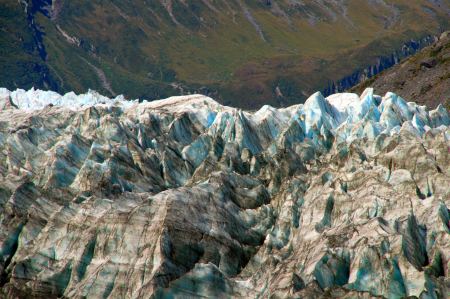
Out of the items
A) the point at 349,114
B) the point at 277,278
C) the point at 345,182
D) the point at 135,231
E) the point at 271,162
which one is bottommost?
the point at 277,278

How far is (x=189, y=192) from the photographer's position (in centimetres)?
7644

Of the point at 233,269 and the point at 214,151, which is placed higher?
the point at 214,151

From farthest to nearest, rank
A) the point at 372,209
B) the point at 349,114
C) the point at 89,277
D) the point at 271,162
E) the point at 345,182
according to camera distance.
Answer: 1. the point at 349,114
2. the point at 271,162
3. the point at 345,182
4. the point at 372,209
5. the point at 89,277

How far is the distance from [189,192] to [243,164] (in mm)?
24417

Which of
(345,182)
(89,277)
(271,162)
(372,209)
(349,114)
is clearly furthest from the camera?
(349,114)

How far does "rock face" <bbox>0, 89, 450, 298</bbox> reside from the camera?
62.8m

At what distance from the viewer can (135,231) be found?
7125cm

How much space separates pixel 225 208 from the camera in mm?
77125

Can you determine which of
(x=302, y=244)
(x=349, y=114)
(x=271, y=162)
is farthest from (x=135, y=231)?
(x=349, y=114)

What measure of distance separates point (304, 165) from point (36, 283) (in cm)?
3967

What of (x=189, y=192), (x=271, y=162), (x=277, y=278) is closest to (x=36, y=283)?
(x=189, y=192)

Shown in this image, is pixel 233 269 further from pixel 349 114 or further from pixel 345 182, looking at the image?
pixel 349 114

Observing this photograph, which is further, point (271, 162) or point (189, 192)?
point (271, 162)

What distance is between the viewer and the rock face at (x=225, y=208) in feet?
206
